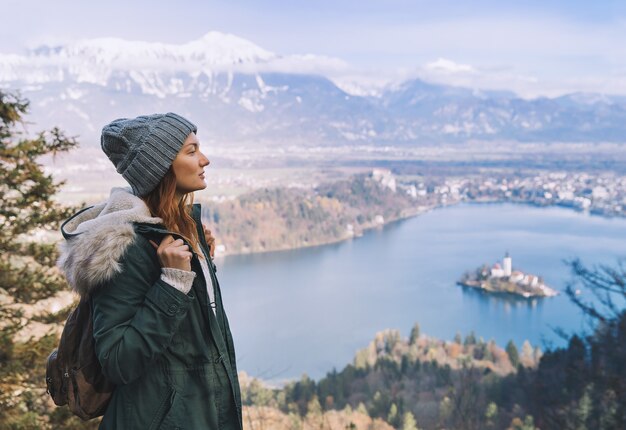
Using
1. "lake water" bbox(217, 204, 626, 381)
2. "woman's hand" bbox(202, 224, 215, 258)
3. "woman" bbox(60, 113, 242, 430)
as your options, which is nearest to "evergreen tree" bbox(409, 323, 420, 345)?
"lake water" bbox(217, 204, 626, 381)

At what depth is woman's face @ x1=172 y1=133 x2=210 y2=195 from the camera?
64cm

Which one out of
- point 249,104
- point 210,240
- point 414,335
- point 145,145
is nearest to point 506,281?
point 414,335

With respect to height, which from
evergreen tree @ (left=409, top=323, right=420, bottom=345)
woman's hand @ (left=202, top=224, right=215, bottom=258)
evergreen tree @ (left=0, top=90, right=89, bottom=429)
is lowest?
evergreen tree @ (left=409, top=323, right=420, bottom=345)

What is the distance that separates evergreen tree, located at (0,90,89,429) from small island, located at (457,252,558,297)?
1671 cm

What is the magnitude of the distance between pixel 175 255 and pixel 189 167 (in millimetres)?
105

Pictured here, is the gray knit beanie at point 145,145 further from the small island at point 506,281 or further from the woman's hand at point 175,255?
the small island at point 506,281

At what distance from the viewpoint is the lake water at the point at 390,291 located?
46.1ft

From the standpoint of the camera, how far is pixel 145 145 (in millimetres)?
616

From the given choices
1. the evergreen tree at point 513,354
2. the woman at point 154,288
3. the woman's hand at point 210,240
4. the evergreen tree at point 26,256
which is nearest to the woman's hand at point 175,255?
the woman at point 154,288

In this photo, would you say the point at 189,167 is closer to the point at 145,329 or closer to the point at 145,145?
the point at 145,145

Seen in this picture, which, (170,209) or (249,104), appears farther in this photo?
(249,104)

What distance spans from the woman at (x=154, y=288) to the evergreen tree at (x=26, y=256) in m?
1.50

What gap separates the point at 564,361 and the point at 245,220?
24345mm

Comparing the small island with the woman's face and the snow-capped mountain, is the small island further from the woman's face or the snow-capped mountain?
the snow-capped mountain
